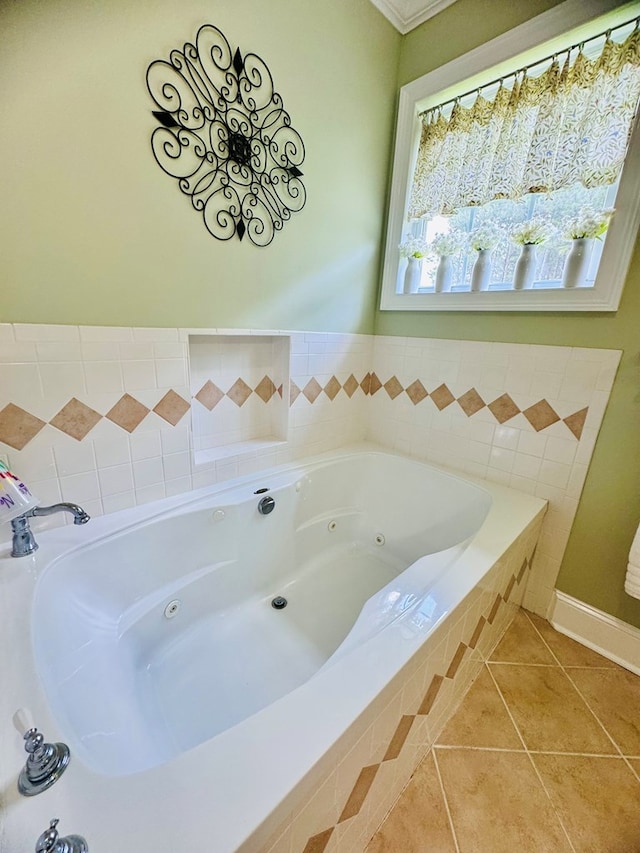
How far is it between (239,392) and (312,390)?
0.37 meters

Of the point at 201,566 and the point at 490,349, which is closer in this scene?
the point at 201,566

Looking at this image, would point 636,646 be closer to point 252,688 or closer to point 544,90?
point 252,688

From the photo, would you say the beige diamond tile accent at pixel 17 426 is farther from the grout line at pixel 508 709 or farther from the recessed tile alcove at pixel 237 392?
the grout line at pixel 508 709

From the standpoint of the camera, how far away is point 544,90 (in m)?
1.21

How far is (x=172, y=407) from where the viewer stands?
1.24 meters

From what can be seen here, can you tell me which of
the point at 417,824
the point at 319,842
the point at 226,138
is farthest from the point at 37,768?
the point at 226,138

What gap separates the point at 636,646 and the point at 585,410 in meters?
0.95

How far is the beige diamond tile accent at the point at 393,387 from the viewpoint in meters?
1.84

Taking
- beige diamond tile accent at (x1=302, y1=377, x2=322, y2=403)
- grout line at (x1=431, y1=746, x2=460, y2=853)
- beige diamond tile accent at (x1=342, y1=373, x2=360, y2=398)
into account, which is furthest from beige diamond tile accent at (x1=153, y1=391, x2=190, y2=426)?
grout line at (x1=431, y1=746, x2=460, y2=853)

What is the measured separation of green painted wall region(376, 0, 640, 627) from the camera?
1179 millimetres

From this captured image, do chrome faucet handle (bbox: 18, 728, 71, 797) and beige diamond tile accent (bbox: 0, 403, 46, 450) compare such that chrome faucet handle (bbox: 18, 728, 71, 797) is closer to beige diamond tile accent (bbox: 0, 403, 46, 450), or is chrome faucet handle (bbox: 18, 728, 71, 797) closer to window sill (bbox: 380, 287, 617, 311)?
beige diamond tile accent (bbox: 0, 403, 46, 450)

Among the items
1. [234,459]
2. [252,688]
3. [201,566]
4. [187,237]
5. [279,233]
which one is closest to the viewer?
[252,688]

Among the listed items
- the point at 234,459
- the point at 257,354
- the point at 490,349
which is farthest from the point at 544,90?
the point at 234,459

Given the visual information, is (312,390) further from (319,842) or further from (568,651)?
(568,651)
